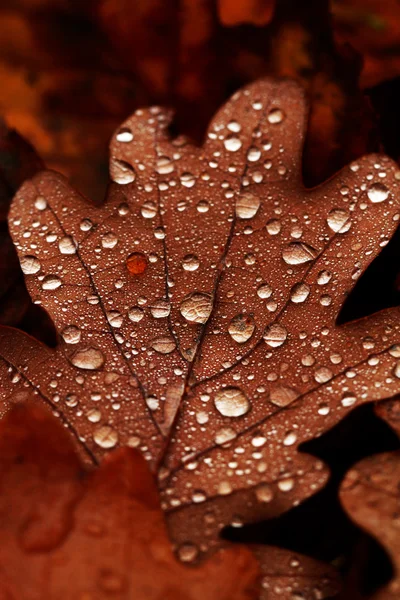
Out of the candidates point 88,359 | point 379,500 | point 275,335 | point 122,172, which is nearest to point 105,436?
point 88,359

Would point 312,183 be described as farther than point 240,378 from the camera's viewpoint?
Yes

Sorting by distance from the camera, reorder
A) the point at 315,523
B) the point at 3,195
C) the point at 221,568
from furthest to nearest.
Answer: the point at 3,195, the point at 315,523, the point at 221,568

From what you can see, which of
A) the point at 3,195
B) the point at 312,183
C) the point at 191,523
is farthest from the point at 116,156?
the point at 191,523

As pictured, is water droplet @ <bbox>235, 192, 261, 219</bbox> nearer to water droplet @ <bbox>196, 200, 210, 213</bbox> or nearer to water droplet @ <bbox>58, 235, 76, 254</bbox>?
water droplet @ <bbox>196, 200, 210, 213</bbox>

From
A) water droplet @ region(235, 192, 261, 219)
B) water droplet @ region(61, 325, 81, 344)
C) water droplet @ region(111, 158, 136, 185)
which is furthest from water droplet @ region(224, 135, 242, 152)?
water droplet @ region(61, 325, 81, 344)

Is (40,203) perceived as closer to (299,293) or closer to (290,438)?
(299,293)

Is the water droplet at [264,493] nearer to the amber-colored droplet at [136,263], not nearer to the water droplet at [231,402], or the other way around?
the water droplet at [231,402]

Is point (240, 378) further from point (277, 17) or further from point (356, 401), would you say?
point (277, 17)
